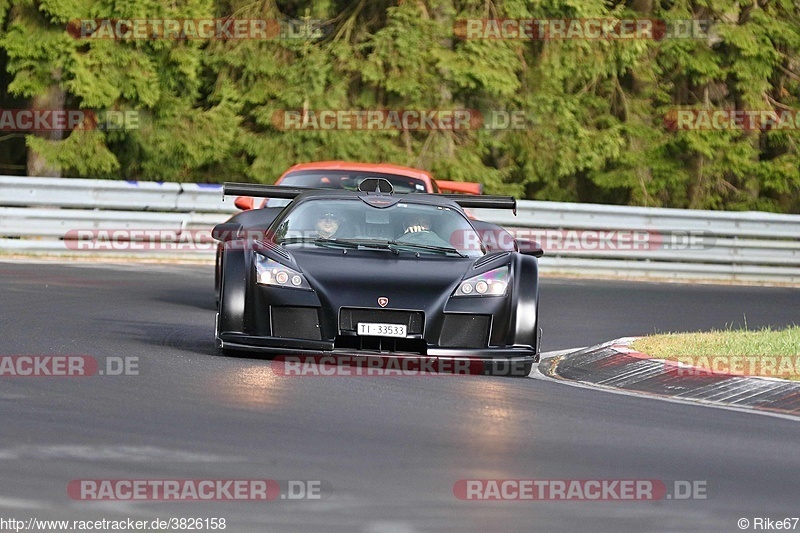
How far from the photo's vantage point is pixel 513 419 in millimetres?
9023

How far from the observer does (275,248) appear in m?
11.1

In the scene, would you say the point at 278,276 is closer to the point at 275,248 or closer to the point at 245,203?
the point at 275,248

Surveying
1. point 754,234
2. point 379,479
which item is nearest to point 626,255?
point 754,234

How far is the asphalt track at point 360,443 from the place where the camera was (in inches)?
258

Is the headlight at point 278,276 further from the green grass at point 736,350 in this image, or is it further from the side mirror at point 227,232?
the green grass at point 736,350

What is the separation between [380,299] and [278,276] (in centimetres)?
73

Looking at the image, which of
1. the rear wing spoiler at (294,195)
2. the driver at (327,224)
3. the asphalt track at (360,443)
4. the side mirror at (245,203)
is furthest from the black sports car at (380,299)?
the side mirror at (245,203)

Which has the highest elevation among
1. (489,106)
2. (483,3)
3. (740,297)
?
(483,3)

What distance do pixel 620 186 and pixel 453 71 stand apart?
195 inches

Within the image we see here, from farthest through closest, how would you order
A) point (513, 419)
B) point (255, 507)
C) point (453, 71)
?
point (453, 71) → point (513, 419) → point (255, 507)

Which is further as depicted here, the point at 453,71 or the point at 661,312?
the point at 453,71

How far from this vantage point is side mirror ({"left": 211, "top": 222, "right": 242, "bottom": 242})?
11.8 metres

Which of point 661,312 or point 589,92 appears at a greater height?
point 589,92

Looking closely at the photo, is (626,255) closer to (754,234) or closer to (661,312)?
(754,234)
